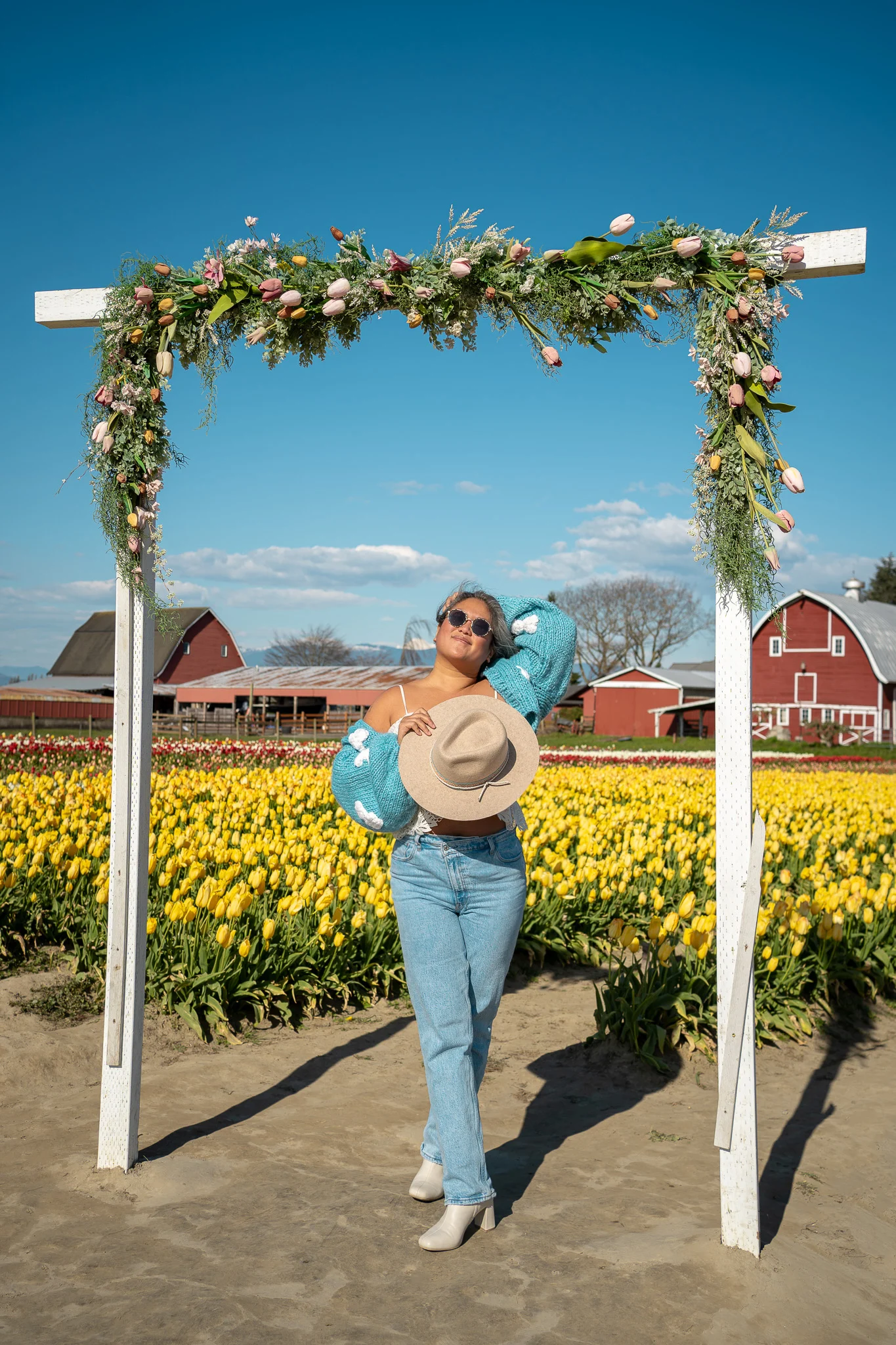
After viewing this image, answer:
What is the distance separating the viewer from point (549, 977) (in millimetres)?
5914

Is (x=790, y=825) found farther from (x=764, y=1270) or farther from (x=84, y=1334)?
(x=84, y=1334)

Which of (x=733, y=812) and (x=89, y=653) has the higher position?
(x=89, y=653)

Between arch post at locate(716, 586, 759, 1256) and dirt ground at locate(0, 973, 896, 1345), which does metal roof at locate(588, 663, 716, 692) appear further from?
arch post at locate(716, 586, 759, 1256)

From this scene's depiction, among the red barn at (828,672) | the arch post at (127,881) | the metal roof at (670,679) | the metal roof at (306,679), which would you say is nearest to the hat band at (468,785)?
the arch post at (127,881)

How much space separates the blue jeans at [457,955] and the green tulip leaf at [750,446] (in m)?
1.43

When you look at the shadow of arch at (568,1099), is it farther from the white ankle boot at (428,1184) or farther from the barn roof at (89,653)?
the barn roof at (89,653)

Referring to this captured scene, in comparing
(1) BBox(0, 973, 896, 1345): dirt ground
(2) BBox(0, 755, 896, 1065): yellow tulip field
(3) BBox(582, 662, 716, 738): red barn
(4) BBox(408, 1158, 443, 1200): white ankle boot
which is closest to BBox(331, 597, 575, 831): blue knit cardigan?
(4) BBox(408, 1158, 443, 1200): white ankle boot

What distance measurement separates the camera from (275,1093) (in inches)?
164

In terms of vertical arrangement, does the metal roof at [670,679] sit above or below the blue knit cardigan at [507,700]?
above

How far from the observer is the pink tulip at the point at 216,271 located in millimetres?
3461

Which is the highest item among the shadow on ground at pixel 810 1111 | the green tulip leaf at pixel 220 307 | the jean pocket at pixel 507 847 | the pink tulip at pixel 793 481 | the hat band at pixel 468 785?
the green tulip leaf at pixel 220 307

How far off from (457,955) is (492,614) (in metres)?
1.10

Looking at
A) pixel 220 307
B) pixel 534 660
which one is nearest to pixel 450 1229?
pixel 534 660

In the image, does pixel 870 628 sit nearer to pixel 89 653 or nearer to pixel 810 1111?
pixel 810 1111
